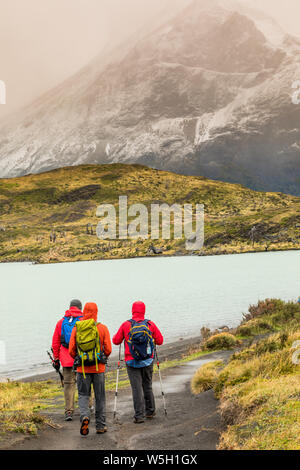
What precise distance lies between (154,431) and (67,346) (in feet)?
8.70

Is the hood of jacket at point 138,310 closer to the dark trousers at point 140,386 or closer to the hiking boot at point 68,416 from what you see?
the dark trousers at point 140,386

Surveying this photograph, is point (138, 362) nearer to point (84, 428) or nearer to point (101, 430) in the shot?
point (101, 430)

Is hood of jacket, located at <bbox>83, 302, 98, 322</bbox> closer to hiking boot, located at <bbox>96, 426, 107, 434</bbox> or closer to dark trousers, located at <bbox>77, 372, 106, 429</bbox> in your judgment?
dark trousers, located at <bbox>77, 372, 106, 429</bbox>

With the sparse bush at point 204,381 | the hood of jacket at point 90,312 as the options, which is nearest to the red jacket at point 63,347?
the hood of jacket at point 90,312

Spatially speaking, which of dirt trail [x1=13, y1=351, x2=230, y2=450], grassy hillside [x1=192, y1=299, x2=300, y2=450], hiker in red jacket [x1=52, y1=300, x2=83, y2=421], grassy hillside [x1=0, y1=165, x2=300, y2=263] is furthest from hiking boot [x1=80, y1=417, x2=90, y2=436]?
grassy hillside [x1=0, y1=165, x2=300, y2=263]

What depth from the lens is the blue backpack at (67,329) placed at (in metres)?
9.90

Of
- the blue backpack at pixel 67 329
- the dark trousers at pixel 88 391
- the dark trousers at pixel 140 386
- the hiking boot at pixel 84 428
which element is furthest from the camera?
the blue backpack at pixel 67 329

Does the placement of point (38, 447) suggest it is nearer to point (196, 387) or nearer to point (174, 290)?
point (196, 387)

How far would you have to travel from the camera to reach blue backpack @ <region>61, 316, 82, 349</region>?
32.5 ft

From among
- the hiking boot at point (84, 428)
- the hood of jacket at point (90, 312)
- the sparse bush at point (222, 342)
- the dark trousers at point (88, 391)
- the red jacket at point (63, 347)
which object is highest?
the hood of jacket at point (90, 312)

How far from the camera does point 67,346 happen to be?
9.96m
